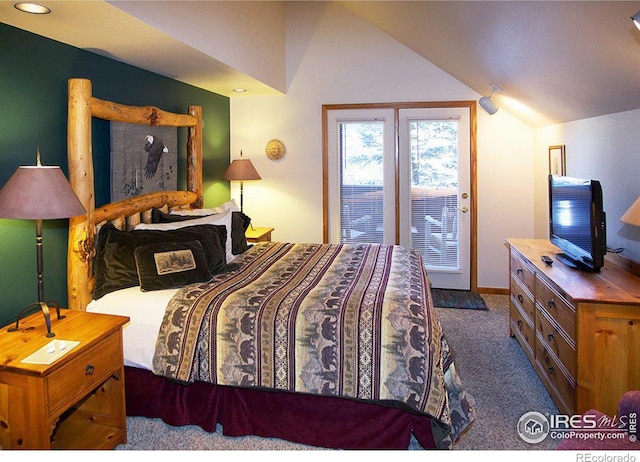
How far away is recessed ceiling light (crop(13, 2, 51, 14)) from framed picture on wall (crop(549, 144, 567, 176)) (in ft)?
11.8

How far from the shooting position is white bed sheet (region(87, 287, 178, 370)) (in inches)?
96.8

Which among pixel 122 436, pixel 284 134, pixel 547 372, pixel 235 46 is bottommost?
pixel 122 436

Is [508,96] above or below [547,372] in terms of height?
above

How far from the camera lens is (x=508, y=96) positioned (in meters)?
4.05

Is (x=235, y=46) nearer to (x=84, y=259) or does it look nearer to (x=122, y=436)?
(x=84, y=259)

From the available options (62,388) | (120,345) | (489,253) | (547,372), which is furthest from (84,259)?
(489,253)

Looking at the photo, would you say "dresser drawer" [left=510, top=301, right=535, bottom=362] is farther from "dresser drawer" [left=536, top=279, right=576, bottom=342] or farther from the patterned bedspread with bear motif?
the patterned bedspread with bear motif

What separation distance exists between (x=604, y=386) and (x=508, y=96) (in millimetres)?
2666

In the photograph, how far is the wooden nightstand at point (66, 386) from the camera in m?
1.82

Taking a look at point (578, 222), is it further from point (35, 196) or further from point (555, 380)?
point (35, 196)

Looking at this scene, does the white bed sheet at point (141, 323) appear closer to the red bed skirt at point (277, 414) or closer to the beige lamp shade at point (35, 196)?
the red bed skirt at point (277, 414)

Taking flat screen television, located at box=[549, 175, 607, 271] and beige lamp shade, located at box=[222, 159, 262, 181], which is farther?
beige lamp shade, located at box=[222, 159, 262, 181]

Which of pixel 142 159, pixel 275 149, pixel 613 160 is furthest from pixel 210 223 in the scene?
pixel 613 160

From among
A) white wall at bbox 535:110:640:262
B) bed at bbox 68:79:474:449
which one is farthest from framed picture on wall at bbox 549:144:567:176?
bed at bbox 68:79:474:449
